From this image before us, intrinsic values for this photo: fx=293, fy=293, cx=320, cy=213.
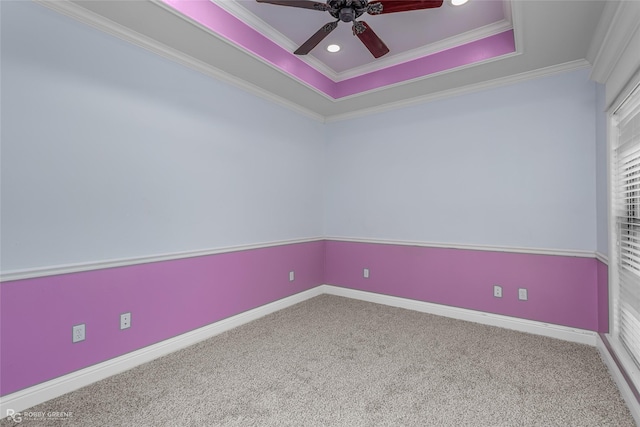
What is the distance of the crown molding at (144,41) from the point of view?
1.90 meters

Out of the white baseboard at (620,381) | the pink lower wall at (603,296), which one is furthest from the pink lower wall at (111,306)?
the pink lower wall at (603,296)

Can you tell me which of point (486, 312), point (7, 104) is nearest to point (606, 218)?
point (486, 312)

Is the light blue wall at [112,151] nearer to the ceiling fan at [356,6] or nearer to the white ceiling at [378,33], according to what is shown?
the white ceiling at [378,33]

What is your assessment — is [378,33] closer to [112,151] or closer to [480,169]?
[480,169]

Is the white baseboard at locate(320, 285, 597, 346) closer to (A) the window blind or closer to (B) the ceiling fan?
(A) the window blind

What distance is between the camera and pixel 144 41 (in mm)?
2277

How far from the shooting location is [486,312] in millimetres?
3098

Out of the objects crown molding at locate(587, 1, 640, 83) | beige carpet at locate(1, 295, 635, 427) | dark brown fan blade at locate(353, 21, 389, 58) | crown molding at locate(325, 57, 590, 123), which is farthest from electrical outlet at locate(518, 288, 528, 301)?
dark brown fan blade at locate(353, 21, 389, 58)

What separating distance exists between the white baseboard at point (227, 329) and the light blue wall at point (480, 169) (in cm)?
77

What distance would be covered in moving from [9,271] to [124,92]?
140 centimetres

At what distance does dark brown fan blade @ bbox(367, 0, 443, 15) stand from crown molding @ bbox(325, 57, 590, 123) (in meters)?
1.33

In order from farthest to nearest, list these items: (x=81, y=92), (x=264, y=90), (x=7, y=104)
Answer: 1. (x=264, y=90)
2. (x=81, y=92)
3. (x=7, y=104)

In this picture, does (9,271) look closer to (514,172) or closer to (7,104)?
(7,104)

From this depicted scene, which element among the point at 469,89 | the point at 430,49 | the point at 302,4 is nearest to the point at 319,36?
the point at 302,4
